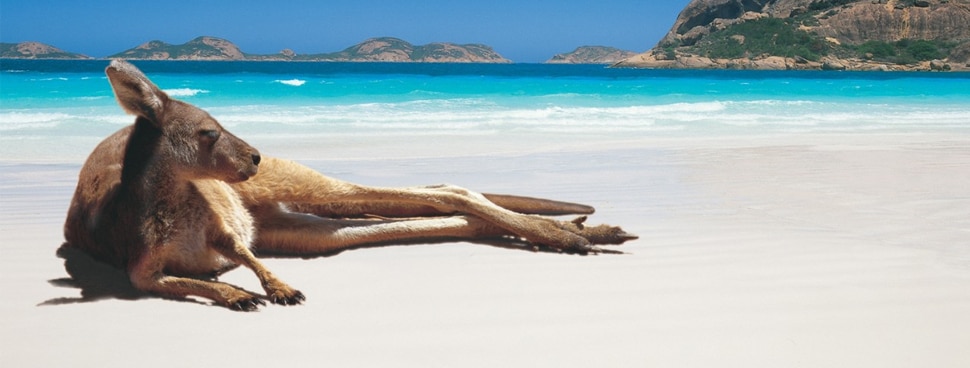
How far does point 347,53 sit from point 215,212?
162309 millimetres

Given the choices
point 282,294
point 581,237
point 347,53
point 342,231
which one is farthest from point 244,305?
point 347,53

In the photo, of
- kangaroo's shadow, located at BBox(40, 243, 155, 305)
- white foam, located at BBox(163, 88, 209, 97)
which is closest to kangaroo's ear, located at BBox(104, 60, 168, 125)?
kangaroo's shadow, located at BBox(40, 243, 155, 305)

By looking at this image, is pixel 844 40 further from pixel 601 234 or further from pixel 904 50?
pixel 601 234

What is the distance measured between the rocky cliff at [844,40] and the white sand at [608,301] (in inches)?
3201

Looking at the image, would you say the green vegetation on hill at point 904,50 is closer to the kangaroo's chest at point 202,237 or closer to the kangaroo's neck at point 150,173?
the kangaroo's chest at point 202,237

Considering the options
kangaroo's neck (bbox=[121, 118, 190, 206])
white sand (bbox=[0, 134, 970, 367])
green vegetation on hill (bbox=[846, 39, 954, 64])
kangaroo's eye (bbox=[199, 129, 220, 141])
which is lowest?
green vegetation on hill (bbox=[846, 39, 954, 64])

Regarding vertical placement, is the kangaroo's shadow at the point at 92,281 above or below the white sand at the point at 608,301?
above

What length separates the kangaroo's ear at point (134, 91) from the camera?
3.38m

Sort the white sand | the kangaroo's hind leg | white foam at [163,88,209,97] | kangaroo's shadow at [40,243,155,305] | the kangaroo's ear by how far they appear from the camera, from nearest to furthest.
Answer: the white sand → the kangaroo's ear → kangaroo's shadow at [40,243,155,305] → the kangaroo's hind leg → white foam at [163,88,209,97]

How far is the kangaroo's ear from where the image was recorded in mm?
3381

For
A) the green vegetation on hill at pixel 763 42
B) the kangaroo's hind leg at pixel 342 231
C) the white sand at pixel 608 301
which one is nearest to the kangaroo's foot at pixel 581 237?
the white sand at pixel 608 301

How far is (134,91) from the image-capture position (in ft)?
11.4

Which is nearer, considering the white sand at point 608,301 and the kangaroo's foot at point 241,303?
the white sand at point 608,301

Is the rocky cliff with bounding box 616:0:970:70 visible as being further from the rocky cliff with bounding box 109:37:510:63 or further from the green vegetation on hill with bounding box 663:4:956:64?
the rocky cliff with bounding box 109:37:510:63
